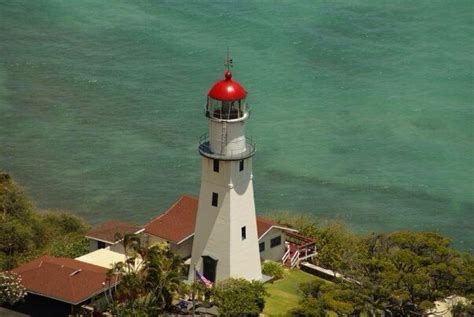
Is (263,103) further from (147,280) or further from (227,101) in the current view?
(147,280)

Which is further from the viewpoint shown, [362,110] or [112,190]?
[362,110]

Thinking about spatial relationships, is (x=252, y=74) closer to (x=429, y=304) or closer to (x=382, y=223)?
(x=382, y=223)

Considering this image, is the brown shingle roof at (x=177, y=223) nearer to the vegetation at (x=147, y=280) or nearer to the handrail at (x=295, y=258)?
the handrail at (x=295, y=258)

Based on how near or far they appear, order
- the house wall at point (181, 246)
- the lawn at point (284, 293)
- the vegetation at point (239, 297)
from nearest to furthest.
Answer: the vegetation at point (239, 297), the lawn at point (284, 293), the house wall at point (181, 246)

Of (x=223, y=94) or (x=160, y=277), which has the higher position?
(x=223, y=94)

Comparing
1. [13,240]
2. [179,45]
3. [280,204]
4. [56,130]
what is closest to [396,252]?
[13,240]

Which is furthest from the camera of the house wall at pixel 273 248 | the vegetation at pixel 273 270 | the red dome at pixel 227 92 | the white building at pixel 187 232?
the house wall at pixel 273 248

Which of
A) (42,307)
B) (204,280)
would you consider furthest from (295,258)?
(42,307)

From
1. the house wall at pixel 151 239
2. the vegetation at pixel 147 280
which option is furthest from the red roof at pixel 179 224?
the vegetation at pixel 147 280
